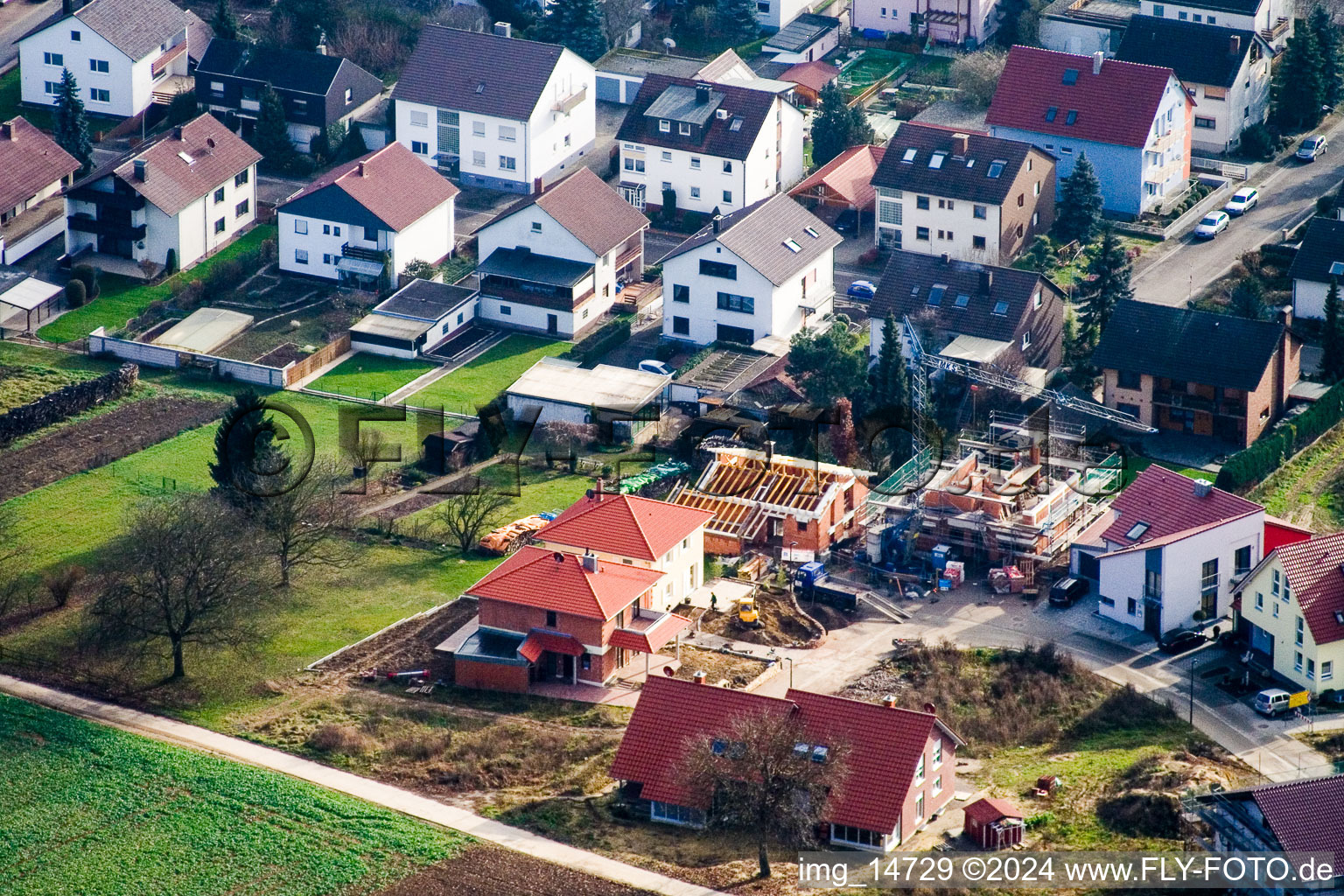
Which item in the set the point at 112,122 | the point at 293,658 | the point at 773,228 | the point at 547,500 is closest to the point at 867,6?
the point at 773,228

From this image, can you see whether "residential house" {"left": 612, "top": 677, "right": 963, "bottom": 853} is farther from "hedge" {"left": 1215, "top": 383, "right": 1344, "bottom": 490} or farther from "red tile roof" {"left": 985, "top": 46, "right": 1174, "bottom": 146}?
"red tile roof" {"left": 985, "top": 46, "right": 1174, "bottom": 146}

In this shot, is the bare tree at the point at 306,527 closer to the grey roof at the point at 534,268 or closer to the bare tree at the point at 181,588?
the bare tree at the point at 181,588

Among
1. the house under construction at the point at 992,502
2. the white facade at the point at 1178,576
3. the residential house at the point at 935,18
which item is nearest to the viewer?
the white facade at the point at 1178,576

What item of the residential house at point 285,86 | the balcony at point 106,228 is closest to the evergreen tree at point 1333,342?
the residential house at point 285,86

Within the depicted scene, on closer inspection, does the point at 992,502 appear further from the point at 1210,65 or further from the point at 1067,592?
the point at 1210,65

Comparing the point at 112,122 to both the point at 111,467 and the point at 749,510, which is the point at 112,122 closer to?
the point at 111,467

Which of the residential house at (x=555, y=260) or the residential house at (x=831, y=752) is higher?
the residential house at (x=555, y=260)

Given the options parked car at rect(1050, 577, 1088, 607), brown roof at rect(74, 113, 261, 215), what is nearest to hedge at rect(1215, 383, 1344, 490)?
parked car at rect(1050, 577, 1088, 607)

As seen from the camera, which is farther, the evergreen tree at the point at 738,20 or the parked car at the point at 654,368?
the evergreen tree at the point at 738,20
